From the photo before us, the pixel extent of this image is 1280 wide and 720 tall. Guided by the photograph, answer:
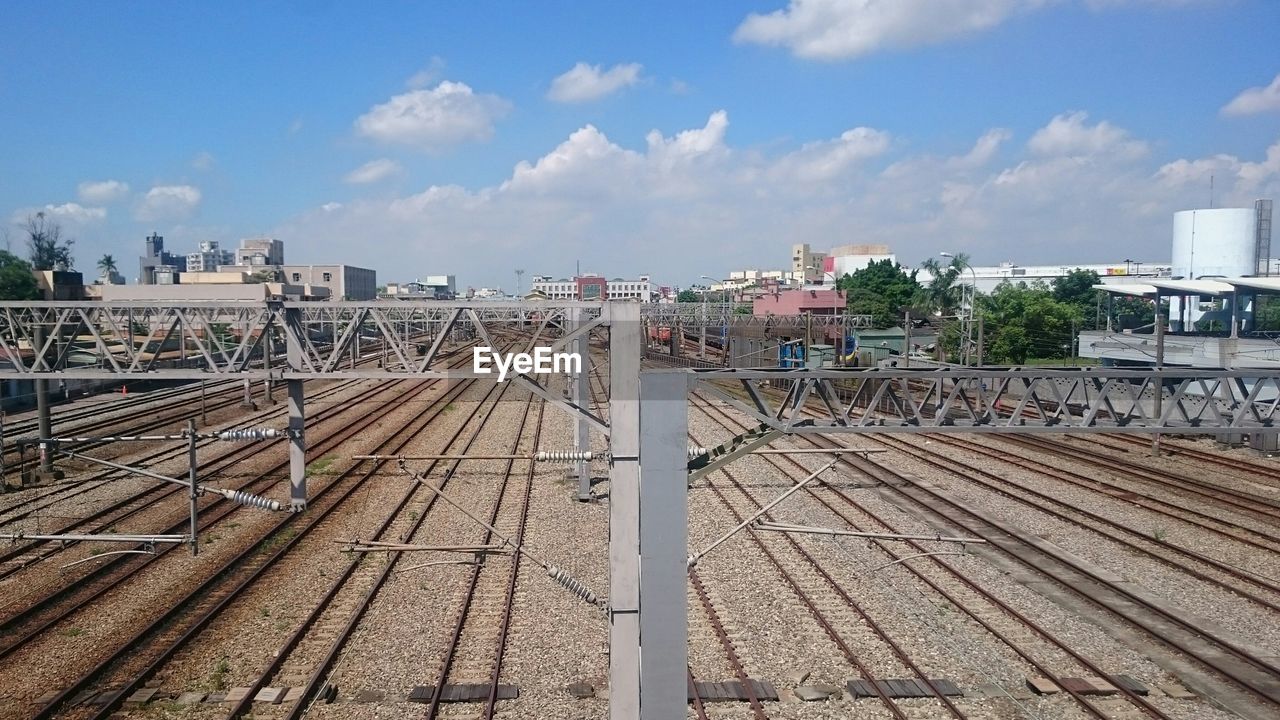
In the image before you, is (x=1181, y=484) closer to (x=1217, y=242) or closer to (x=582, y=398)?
(x=582, y=398)

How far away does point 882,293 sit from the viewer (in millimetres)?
81875

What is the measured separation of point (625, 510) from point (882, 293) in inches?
3136

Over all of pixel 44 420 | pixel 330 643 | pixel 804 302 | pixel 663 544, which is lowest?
pixel 330 643

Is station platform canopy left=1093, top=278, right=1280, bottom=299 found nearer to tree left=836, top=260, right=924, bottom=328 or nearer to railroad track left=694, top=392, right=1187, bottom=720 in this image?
tree left=836, top=260, right=924, bottom=328

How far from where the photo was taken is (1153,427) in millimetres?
8891

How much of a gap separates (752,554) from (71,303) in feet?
45.1

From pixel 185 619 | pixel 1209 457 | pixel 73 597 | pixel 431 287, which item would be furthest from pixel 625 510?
pixel 431 287

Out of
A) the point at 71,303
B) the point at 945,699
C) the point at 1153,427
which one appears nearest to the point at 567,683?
the point at 945,699

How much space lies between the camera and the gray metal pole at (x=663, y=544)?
6027 millimetres

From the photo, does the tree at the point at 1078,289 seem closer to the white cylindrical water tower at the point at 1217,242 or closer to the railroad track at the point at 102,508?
the white cylindrical water tower at the point at 1217,242

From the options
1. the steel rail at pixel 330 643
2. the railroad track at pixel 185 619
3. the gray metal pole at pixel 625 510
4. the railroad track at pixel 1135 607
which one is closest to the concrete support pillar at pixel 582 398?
the steel rail at pixel 330 643

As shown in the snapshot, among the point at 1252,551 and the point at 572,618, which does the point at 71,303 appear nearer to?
the point at 572,618

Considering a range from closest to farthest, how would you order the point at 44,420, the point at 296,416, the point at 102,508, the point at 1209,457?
the point at 102,508, the point at 296,416, the point at 44,420, the point at 1209,457

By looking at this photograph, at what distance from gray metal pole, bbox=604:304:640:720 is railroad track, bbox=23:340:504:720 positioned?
6.35 meters
